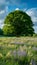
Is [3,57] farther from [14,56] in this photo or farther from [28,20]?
[28,20]

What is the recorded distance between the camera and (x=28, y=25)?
68750 mm

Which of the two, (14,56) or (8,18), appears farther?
(8,18)

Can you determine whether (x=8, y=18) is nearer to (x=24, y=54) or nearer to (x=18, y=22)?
(x=18, y=22)

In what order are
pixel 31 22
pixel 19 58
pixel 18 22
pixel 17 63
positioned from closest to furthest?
1. pixel 17 63
2. pixel 19 58
3. pixel 18 22
4. pixel 31 22

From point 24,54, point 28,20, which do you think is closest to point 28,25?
point 28,20

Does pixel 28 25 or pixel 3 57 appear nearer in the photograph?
pixel 3 57

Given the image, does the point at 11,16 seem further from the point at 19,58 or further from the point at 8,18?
the point at 19,58

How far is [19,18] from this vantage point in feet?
224

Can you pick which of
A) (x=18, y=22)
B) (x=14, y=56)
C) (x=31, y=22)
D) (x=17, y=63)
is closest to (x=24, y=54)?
(x=14, y=56)

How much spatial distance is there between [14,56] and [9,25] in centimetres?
5613

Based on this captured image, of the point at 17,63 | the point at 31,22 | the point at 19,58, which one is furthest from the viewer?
the point at 31,22

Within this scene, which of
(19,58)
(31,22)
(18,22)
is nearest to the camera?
(19,58)

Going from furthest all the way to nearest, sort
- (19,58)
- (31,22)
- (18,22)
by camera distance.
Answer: (31,22) < (18,22) < (19,58)

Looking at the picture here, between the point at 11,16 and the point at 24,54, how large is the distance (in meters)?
58.1
